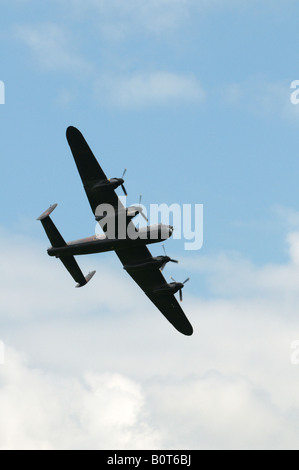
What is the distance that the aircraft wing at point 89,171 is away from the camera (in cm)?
5466

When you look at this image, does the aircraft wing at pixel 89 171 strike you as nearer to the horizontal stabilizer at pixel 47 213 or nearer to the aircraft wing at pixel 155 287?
the horizontal stabilizer at pixel 47 213

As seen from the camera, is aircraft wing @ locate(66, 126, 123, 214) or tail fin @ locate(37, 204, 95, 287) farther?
tail fin @ locate(37, 204, 95, 287)

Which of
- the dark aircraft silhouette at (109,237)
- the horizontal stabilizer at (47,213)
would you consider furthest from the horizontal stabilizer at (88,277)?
the horizontal stabilizer at (47,213)

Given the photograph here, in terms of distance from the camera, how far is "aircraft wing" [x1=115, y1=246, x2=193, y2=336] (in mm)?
60688

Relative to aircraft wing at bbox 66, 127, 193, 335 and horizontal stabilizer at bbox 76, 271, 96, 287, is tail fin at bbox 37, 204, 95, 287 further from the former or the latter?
aircraft wing at bbox 66, 127, 193, 335

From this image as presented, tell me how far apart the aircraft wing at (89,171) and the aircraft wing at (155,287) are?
5.14 metres

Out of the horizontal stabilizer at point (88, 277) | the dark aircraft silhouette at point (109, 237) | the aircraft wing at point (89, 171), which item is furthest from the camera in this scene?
the horizontal stabilizer at point (88, 277)

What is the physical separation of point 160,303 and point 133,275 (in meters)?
4.39

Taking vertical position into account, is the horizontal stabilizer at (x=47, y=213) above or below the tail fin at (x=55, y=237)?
A: above

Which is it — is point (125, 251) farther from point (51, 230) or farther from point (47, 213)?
point (47, 213)

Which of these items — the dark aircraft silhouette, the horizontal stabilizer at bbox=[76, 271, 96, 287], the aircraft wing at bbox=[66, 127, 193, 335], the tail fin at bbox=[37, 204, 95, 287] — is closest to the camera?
the aircraft wing at bbox=[66, 127, 193, 335]

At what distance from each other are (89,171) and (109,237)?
5794mm

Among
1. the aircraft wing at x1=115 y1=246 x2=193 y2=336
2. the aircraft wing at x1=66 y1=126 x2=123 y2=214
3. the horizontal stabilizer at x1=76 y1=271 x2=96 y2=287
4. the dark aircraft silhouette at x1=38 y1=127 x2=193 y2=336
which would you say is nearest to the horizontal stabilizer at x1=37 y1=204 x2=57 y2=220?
the dark aircraft silhouette at x1=38 y1=127 x2=193 y2=336
